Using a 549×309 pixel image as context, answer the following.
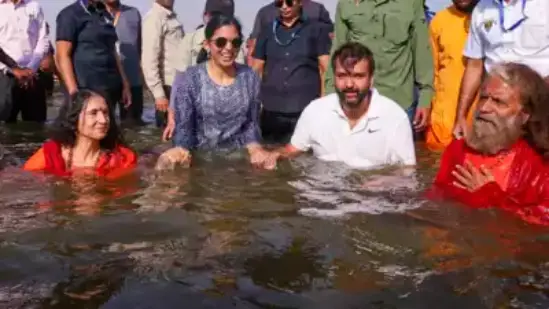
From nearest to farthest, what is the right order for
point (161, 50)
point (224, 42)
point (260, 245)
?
point (260, 245)
point (224, 42)
point (161, 50)

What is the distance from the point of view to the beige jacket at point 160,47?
859cm

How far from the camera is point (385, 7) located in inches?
267

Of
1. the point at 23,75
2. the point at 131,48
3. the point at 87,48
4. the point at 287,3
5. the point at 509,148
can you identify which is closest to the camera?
the point at 509,148

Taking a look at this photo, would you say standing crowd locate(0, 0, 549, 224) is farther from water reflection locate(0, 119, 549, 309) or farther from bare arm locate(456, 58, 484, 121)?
water reflection locate(0, 119, 549, 309)

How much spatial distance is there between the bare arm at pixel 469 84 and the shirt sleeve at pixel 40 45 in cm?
523

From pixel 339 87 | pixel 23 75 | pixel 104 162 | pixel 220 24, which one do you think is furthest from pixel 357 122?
pixel 23 75

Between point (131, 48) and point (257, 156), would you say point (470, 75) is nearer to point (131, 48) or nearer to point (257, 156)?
point (257, 156)

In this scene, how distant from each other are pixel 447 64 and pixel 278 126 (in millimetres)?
1815

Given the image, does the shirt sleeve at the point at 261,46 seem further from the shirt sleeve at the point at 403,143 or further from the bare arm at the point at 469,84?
the shirt sleeve at the point at 403,143

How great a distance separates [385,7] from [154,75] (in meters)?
3.11

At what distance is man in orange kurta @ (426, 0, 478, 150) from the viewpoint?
277 inches

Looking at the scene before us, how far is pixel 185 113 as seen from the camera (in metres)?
6.04

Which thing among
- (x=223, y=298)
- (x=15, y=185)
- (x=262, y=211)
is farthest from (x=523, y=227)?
(x=15, y=185)

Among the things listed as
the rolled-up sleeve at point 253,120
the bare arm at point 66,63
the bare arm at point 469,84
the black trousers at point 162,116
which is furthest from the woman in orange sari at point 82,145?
the bare arm at point 469,84
